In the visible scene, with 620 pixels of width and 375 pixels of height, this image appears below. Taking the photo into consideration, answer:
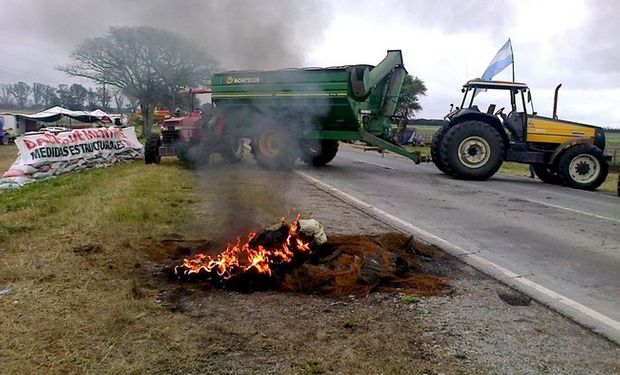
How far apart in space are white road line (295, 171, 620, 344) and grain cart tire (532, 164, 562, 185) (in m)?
7.11

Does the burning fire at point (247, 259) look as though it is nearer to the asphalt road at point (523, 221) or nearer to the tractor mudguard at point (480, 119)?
the asphalt road at point (523, 221)

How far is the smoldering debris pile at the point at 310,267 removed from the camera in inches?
157

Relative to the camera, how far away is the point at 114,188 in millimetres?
8719

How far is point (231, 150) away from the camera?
14.0 meters

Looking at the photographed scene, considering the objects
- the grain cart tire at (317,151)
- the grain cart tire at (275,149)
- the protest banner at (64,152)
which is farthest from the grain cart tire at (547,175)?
the protest banner at (64,152)

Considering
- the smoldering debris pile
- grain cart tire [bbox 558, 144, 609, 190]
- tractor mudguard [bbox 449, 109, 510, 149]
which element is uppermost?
tractor mudguard [bbox 449, 109, 510, 149]

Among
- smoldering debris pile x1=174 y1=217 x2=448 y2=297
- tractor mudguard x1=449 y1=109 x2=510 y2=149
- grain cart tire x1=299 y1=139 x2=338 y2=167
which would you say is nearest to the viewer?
smoldering debris pile x1=174 y1=217 x2=448 y2=297

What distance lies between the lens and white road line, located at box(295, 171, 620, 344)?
3.38 m

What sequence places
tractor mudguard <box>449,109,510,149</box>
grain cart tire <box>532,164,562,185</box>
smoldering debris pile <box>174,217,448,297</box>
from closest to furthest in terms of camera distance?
smoldering debris pile <box>174,217,448,297</box> < tractor mudguard <box>449,109,510,149</box> < grain cart tire <box>532,164,562,185</box>

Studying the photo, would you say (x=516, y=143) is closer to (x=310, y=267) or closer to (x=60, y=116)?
(x=310, y=267)

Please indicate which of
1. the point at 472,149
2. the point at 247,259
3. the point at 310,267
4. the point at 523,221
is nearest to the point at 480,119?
the point at 472,149

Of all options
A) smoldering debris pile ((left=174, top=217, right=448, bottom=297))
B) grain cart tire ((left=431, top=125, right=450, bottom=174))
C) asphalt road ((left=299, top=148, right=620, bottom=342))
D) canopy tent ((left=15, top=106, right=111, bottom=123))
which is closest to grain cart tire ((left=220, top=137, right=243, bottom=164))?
asphalt road ((left=299, top=148, right=620, bottom=342))

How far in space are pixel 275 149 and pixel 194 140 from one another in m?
2.55

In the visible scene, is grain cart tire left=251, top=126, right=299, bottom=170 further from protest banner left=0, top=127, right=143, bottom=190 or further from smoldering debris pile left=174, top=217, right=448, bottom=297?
smoldering debris pile left=174, top=217, right=448, bottom=297
